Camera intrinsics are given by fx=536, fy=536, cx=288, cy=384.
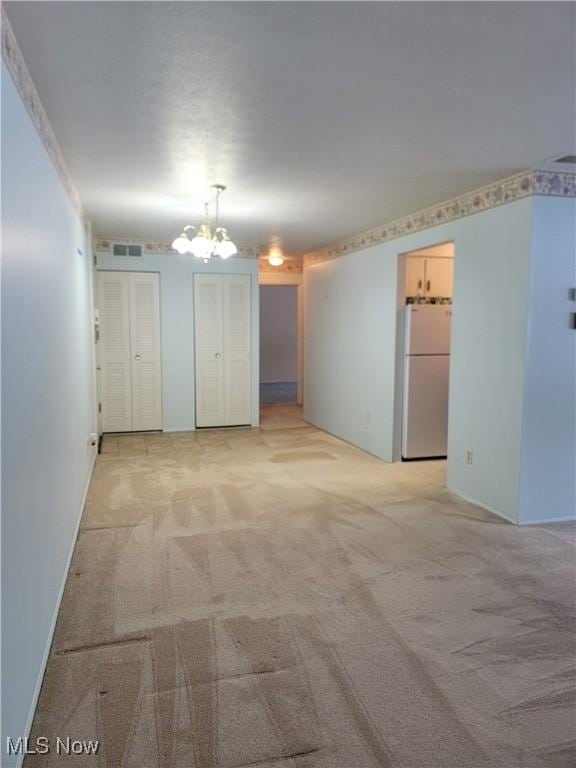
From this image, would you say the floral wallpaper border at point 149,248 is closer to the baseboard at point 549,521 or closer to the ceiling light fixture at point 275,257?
the ceiling light fixture at point 275,257

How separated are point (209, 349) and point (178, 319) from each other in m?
0.55

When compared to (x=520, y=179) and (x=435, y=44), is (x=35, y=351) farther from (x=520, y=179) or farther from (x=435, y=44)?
(x=520, y=179)

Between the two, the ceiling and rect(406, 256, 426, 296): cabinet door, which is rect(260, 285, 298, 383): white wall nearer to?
rect(406, 256, 426, 296): cabinet door

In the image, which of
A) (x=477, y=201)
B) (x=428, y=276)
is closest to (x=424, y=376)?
(x=428, y=276)

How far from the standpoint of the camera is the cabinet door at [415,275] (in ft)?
17.6

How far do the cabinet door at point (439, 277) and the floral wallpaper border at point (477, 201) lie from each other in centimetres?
55

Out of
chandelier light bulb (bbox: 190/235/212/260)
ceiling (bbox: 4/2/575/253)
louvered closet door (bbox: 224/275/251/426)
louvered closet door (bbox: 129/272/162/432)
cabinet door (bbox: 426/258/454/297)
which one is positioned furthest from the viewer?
louvered closet door (bbox: 224/275/251/426)

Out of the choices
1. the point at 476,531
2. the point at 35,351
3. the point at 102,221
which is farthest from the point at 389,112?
the point at 102,221

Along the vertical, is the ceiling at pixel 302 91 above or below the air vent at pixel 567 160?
below

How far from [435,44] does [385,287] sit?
361cm

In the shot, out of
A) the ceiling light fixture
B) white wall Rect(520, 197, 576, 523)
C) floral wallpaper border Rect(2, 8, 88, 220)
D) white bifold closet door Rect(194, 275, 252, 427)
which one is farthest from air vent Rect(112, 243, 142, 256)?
white wall Rect(520, 197, 576, 523)

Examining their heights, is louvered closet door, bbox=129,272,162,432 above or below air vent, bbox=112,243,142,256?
below

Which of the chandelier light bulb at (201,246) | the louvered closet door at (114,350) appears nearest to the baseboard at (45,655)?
the chandelier light bulb at (201,246)

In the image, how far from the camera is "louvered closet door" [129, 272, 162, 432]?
667cm
